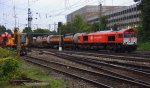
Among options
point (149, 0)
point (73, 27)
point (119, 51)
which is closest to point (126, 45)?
point (119, 51)

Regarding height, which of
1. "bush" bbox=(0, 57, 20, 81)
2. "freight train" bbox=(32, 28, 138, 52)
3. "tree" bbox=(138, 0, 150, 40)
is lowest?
"bush" bbox=(0, 57, 20, 81)

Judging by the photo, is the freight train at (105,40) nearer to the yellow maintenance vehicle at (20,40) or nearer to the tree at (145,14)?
the tree at (145,14)

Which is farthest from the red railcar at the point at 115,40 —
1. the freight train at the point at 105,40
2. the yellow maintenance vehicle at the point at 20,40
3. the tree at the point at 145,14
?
the yellow maintenance vehicle at the point at 20,40

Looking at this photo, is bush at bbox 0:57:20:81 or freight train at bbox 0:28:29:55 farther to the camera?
freight train at bbox 0:28:29:55

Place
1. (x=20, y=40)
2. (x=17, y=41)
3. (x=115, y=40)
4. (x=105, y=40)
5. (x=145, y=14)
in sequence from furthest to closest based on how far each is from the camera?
(x=145, y=14), (x=105, y=40), (x=115, y=40), (x=20, y=40), (x=17, y=41)

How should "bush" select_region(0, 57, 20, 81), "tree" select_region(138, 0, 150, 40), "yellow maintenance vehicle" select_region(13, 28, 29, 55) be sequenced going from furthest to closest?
"tree" select_region(138, 0, 150, 40)
"yellow maintenance vehicle" select_region(13, 28, 29, 55)
"bush" select_region(0, 57, 20, 81)

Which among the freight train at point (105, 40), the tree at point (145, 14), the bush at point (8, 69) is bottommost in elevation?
the bush at point (8, 69)

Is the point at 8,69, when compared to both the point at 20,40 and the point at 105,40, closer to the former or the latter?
the point at 20,40

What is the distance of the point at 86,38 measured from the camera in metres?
57.0

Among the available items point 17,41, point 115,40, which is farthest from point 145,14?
point 17,41

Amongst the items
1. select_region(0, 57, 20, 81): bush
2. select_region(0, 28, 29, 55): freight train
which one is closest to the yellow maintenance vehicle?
select_region(0, 28, 29, 55): freight train

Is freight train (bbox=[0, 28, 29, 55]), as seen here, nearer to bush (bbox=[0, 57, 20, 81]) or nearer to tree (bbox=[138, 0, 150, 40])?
bush (bbox=[0, 57, 20, 81])

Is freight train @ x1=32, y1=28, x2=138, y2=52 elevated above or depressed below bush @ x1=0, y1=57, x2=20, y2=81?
above

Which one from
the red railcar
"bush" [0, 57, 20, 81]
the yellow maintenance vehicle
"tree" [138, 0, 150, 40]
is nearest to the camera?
"bush" [0, 57, 20, 81]
